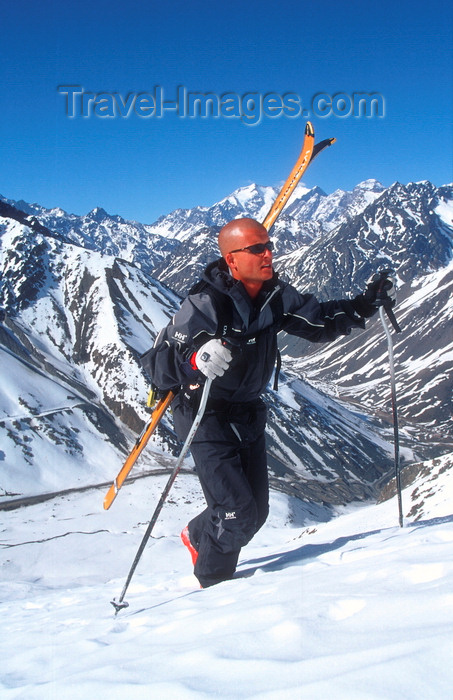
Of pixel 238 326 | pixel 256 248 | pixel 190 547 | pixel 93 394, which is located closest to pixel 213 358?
pixel 238 326

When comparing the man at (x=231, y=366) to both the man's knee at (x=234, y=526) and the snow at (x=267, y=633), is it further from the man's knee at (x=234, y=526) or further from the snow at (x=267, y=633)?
the snow at (x=267, y=633)

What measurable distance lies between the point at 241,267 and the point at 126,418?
5766 centimetres

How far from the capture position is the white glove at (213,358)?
570 cm

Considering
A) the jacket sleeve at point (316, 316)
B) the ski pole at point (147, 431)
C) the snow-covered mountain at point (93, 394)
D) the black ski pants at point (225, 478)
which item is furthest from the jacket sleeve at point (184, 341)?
the snow-covered mountain at point (93, 394)

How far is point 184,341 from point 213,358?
542mm

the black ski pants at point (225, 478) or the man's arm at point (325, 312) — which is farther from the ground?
the man's arm at point (325, 312)

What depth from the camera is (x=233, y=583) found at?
5.91 meters

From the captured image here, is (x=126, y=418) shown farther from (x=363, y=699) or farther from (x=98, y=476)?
(x=363, y=699)

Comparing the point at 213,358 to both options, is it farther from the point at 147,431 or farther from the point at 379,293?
the point at 379,293

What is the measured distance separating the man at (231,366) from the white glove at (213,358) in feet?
0.04

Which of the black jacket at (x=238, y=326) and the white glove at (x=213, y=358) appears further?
the black jacket at (x=238, y=326)

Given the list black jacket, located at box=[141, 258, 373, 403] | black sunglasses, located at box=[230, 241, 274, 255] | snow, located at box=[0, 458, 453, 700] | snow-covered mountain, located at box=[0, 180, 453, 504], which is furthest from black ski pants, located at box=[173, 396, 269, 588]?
snow-covered mountain, located at box=[0, 180, 453, 504]

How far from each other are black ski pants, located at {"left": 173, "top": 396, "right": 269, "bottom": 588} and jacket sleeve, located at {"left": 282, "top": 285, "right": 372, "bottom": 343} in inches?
49.3

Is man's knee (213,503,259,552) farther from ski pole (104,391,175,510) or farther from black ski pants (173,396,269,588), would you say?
ski pole (104,391,175,510)
